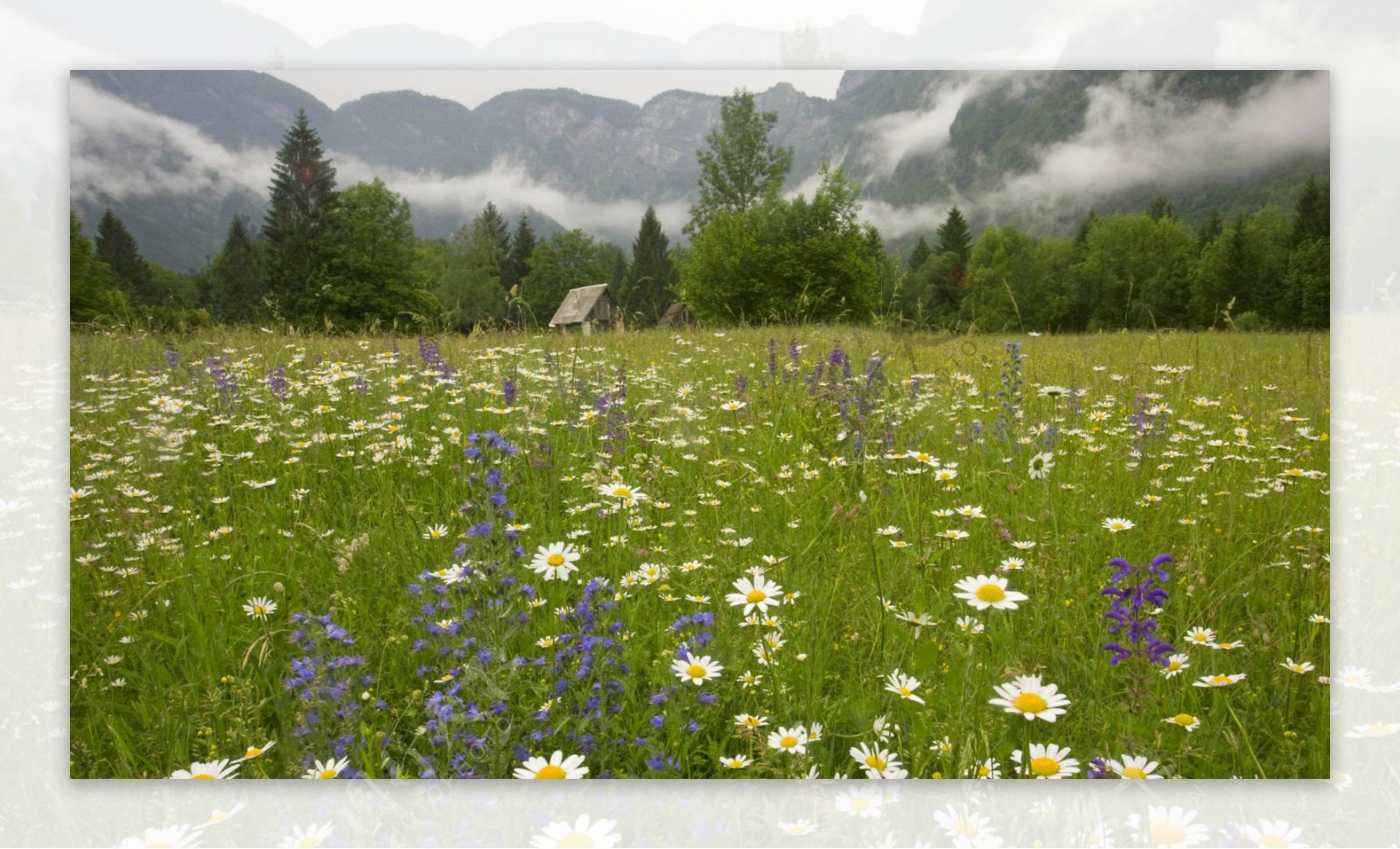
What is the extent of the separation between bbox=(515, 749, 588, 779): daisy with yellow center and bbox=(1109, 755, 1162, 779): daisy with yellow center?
134 centimetres

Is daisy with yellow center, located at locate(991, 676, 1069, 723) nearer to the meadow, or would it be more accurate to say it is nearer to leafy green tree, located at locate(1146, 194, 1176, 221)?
the meadow

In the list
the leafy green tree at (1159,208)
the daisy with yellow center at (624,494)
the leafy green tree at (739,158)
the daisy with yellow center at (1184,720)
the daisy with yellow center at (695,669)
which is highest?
the leafy green tree at (739,158)

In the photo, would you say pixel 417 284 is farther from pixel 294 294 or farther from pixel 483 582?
pixel 483 582

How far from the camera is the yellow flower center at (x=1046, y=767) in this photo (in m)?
2.16

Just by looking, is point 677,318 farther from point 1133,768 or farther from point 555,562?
point 1133,768

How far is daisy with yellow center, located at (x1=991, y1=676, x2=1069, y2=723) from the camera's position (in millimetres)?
1784

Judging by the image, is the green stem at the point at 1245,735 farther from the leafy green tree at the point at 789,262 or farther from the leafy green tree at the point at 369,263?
the leafy green tree at the point at 369,263

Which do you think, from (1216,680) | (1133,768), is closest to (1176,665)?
(1216,680)

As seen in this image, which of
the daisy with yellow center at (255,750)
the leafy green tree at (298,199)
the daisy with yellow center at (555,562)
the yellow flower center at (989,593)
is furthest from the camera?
the leafy green tree at (298,199)

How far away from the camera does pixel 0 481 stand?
299 cm

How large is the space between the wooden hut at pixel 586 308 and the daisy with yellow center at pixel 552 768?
4.82ft

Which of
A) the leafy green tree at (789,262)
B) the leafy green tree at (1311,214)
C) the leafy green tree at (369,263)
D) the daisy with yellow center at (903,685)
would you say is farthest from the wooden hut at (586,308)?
the leafy green tree at (1311,214)

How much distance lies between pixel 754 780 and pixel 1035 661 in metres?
0.84

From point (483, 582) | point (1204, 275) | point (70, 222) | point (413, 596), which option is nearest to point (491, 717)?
point (483, 582)
